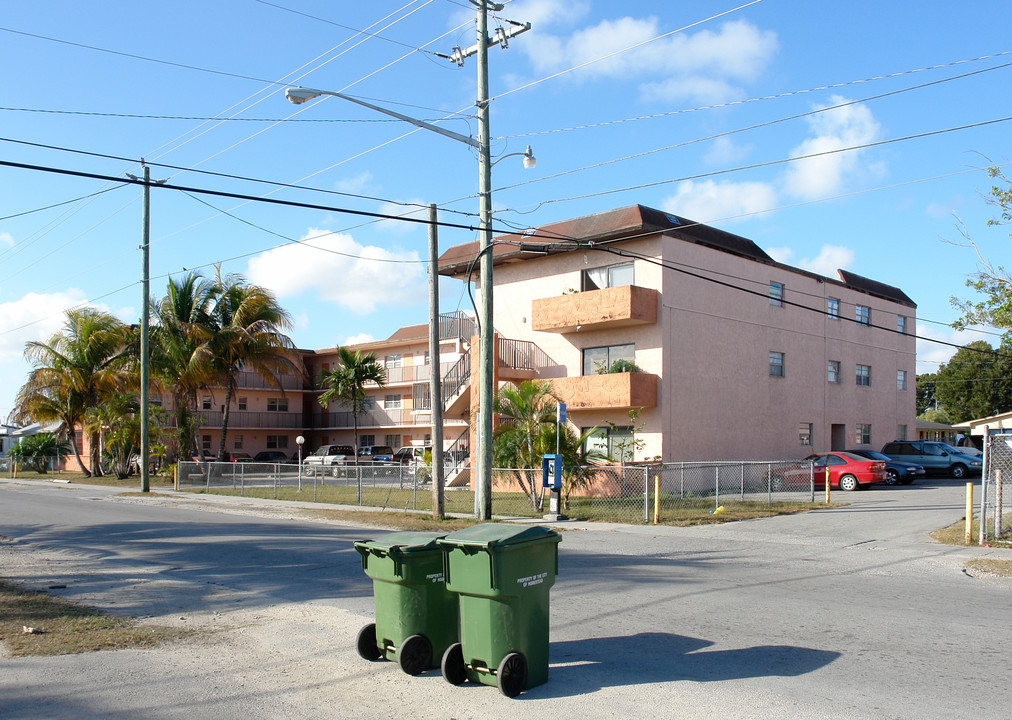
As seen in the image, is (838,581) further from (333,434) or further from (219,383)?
(333,434)

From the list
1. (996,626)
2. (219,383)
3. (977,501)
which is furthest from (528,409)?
(219,383)

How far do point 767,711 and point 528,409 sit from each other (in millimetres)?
16873

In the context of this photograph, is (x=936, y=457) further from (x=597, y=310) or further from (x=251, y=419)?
(x=251, y=419)

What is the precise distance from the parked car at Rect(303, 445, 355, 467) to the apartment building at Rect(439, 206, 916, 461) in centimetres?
1621

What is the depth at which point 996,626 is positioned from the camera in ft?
27.5

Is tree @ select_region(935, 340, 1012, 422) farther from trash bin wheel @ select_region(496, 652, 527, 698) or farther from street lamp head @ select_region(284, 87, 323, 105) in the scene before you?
trash bin wheel @ select_region(496, 652, 527, 698)

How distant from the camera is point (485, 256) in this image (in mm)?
19078

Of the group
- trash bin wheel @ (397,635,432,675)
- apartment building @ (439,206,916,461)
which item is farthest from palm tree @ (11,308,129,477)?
trash bin wheel @ (397,635,432,675)

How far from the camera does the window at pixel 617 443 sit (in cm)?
2708

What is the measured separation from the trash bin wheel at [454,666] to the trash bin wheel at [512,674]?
1.37 ft

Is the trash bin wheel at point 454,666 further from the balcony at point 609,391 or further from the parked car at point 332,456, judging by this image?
the parked car at point 332,456

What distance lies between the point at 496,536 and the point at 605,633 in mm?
2482

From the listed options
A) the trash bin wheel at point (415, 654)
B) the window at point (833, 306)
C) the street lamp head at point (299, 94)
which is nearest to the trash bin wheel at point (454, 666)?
the trash bin wheel at point (415, 654)

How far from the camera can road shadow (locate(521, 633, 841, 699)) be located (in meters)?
6.43
